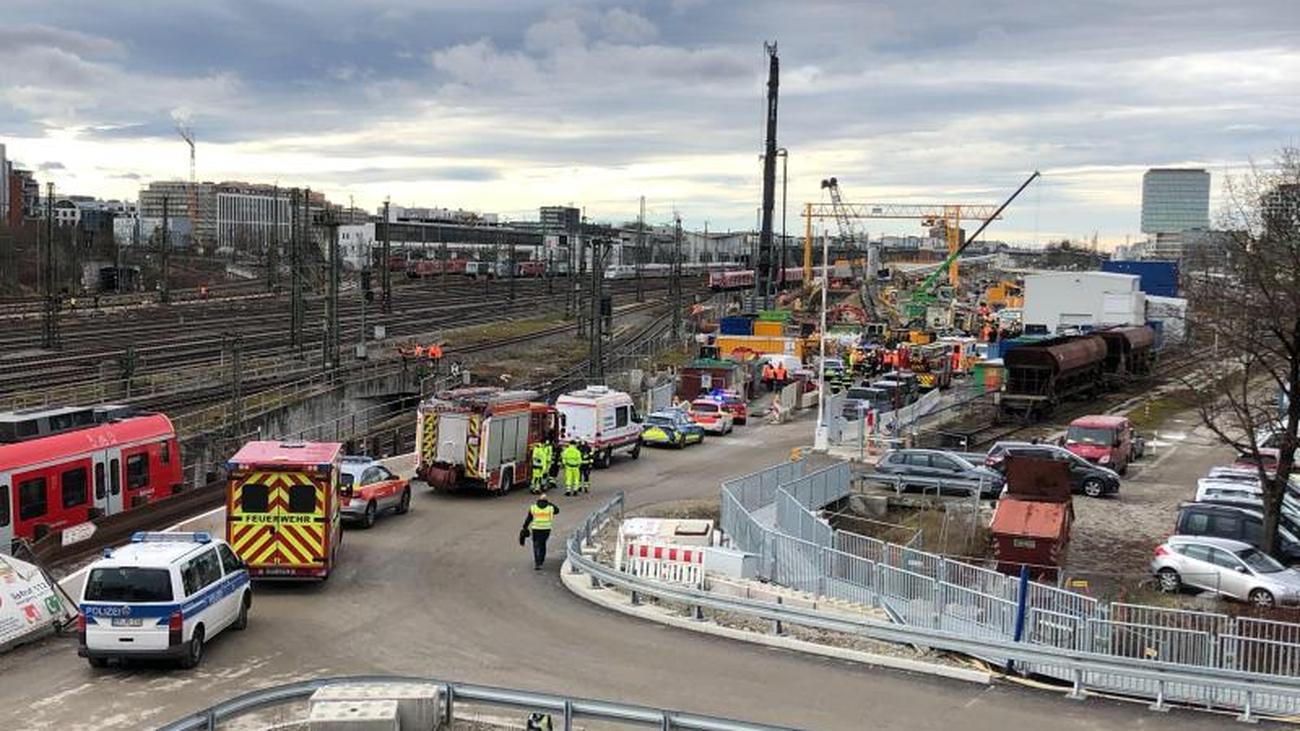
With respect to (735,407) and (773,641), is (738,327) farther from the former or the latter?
(773,641)

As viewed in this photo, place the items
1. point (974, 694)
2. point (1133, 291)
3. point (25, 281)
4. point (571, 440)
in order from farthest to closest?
1. point (25, 281)
2. point (1133, 291)
3. point (571, 440)
4. point (974, 694)

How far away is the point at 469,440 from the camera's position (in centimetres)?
2780

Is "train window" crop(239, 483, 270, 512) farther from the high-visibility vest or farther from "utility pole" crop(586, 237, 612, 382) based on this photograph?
"utility pole" crop(586, 237, 612, 382)

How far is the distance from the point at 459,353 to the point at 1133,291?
55.0 m

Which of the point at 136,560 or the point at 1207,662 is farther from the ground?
the point at 136,560

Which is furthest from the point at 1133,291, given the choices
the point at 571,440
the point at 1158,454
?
the point at 571,440

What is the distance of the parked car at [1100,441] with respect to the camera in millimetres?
35438

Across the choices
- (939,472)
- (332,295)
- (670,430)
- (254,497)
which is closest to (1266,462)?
(939,472)

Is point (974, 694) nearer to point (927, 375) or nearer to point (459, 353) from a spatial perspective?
point (927, 375)

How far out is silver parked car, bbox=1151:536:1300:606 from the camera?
21.0m

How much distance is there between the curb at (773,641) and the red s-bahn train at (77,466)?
981 centimetres

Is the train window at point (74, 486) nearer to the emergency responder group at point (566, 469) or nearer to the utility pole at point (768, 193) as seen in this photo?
the emergency responder group at point (566, 469)

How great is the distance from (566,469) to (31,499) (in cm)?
1179

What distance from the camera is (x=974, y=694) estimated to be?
46.0 feet
